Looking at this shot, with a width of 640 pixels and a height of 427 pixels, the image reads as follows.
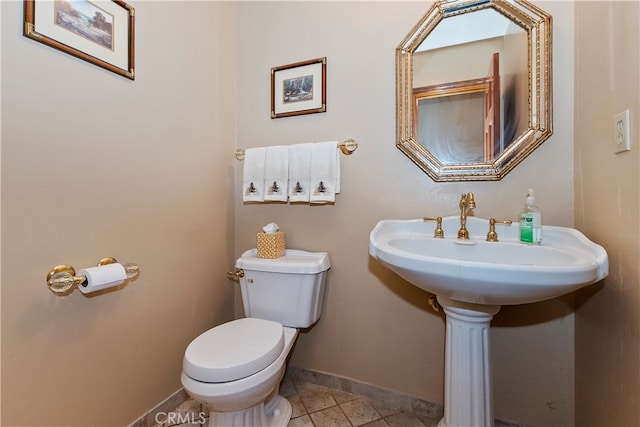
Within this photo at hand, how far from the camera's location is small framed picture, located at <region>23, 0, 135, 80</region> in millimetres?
841

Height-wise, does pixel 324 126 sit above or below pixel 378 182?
above

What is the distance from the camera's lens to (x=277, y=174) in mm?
1439

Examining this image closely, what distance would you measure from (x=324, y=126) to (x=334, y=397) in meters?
1.37

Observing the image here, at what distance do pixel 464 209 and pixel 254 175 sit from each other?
1005 mm

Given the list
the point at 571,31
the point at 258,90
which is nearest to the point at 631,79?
the point at 571,31

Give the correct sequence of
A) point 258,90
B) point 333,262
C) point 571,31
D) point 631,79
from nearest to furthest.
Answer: point 631,79 < point 571,31 < point 333,262 < point 258,90

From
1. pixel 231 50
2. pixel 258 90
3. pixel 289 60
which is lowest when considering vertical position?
pixel 258 90

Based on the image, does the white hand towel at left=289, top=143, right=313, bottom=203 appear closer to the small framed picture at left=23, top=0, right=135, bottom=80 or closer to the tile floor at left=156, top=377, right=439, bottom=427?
the small framed picture at left=23, top=0, right=135, bottom=80

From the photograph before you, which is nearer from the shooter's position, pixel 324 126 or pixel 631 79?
pixel 631 79

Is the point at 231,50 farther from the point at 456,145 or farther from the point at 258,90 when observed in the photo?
the point at 456,145

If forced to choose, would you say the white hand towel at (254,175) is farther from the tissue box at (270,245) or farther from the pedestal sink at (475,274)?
the pedestal sink at (475,274)

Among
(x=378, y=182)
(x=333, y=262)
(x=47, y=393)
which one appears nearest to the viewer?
(x=47, y=393)

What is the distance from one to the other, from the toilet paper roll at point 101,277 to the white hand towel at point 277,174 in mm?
701

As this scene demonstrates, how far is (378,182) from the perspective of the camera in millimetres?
1341
